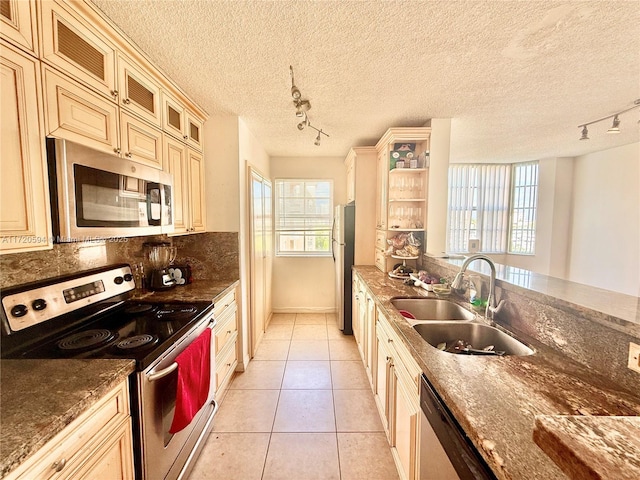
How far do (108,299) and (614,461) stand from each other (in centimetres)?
222

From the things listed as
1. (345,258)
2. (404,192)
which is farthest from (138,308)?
(404,192)

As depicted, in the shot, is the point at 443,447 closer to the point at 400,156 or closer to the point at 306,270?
the point at 400,156

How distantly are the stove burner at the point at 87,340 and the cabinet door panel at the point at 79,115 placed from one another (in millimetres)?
927

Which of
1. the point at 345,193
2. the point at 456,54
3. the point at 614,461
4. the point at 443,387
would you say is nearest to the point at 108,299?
the point at 443,387

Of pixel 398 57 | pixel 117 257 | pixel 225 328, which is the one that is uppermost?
pixel 398 57

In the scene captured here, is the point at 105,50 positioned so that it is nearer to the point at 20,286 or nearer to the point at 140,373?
the point at 20,286

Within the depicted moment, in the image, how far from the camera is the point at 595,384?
0.90 metres

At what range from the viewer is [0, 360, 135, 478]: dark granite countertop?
690 millimetres

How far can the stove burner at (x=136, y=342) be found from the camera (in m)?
1.21

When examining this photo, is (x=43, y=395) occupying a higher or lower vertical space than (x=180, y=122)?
lower

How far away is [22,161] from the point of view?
3.09 ft

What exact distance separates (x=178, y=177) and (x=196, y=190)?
0.29 meters

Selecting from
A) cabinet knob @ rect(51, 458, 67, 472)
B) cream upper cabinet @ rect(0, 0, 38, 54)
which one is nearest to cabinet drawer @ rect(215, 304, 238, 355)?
cabinet knob @ rect(51, 458, 67, 472)

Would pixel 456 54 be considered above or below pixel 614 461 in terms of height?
above
